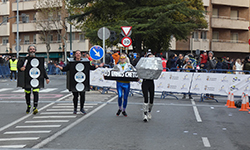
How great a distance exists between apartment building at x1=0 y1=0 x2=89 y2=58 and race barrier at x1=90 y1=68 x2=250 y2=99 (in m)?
44.5

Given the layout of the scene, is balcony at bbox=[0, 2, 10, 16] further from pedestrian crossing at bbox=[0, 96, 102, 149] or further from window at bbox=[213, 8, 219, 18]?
pedestrian crossing at bbox=[0, 96, 102, 149]

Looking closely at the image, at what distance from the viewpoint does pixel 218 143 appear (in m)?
8.11

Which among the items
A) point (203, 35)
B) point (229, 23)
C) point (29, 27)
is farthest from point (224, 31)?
point (29, 27)

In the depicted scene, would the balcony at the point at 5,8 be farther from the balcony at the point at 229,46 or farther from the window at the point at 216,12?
the balcony at the point at 229,46

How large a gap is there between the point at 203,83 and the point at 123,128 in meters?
8.37

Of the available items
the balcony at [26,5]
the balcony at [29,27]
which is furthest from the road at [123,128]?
the balcony at [26,5]

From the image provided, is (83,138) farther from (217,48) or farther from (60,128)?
(217,48)

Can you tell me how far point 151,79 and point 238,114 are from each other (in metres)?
3.58

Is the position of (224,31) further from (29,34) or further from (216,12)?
(29,34)

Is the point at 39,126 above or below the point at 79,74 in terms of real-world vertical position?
below

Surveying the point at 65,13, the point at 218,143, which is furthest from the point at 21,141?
the point at 65,13

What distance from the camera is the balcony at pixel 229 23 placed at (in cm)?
6042

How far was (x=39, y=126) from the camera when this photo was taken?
32.9ft

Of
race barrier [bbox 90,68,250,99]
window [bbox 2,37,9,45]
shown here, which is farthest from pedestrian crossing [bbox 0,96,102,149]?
window [bbox 2,37,9,45]
